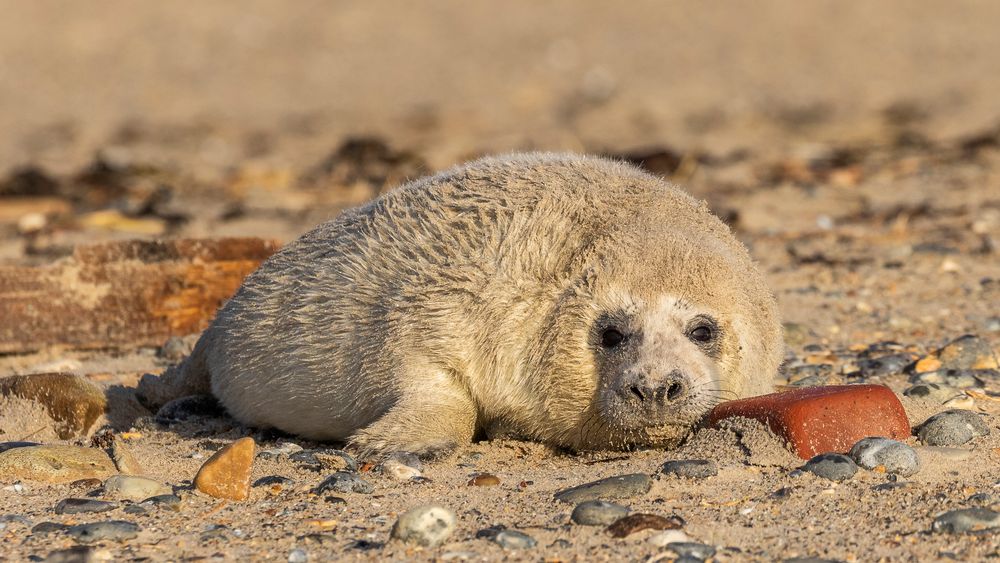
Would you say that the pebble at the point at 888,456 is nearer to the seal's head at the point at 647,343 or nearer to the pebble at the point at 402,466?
the seal's head at the point at 647,343

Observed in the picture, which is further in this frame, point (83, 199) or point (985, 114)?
point (985, 114)

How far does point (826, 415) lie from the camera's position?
4461mm

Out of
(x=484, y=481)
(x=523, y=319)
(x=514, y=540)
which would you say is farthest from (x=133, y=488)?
(x=523, y=319)

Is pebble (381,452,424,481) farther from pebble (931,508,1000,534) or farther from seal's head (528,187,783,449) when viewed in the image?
pebble (931,508,1000,534)

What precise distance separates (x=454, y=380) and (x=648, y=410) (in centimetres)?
77

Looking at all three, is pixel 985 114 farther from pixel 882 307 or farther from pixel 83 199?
pixel 83 199

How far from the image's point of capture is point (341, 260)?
5.29m

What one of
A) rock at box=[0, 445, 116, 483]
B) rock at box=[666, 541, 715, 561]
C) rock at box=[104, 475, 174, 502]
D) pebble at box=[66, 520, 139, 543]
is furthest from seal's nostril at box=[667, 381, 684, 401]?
rock at box=[0, 445, 116, 483]

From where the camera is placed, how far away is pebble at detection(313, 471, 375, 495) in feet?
14.0

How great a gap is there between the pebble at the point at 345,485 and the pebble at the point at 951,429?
6.24 feet

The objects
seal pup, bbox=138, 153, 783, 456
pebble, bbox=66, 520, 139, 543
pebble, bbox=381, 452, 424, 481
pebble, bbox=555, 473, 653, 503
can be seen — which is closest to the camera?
pebble, bbox=66, 520, 139, 543

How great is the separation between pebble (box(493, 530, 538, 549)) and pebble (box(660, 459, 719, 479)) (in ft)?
2.51

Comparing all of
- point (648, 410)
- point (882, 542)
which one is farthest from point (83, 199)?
point (882, 542)

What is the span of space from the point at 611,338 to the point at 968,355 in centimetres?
202
